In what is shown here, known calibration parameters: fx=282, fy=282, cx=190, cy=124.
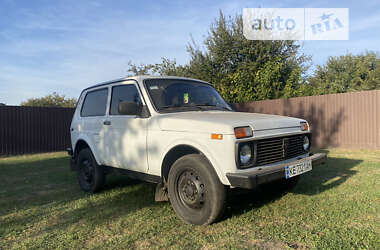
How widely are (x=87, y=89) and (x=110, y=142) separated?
1.62m

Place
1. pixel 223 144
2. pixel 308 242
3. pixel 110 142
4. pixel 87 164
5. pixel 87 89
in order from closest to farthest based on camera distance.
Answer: pixel 308 242 < pixel 223 144 < pixel 110 142 < pixel 87 164 < pixel 87 89

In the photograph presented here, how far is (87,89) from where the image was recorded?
5.67 meters

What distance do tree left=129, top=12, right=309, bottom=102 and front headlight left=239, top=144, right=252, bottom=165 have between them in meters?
13.5

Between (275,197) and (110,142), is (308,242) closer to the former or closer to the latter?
(275,197)

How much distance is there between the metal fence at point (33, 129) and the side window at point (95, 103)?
7.89 m

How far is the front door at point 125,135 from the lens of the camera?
409 centimetres

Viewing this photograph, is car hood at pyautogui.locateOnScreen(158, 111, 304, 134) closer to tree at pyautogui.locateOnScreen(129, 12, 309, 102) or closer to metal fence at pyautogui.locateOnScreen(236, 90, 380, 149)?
metal fence at pyautogui.locateOnScreen(236, 90, 380, 149)

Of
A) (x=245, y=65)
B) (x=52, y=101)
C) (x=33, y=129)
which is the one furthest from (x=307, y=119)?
(x=52, y=101)

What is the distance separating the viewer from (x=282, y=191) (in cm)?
470

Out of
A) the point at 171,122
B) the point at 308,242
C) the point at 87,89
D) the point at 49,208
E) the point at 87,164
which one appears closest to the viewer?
the point at 308,242

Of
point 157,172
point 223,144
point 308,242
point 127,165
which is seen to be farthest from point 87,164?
point 308,242

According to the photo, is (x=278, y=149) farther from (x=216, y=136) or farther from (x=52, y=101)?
(x=52, y=101)

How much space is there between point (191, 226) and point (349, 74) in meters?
32.5

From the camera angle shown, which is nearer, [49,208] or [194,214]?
[194,214]
